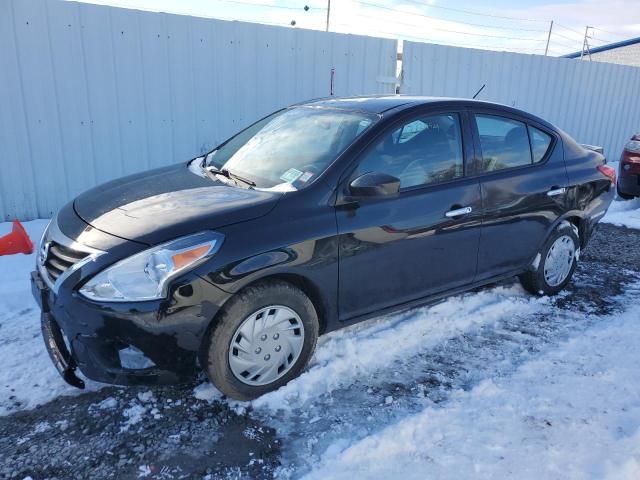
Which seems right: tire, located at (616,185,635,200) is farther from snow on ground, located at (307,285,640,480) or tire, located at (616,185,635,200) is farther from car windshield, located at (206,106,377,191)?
car windshield, located at (206,106,377,191)

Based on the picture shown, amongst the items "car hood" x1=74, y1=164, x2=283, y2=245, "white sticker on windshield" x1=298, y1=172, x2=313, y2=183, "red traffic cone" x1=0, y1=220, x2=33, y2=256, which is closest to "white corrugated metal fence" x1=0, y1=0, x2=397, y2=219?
"red traffic cone" x1=0, y1=220, x2=33, y2=256

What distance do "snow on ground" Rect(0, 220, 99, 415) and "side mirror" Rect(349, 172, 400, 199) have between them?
1.98 meters

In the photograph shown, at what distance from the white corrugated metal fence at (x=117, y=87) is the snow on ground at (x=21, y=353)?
5.57 ft

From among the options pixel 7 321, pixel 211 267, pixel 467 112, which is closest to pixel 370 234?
pixel 211 267

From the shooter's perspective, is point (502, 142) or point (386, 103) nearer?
point (386, 103)

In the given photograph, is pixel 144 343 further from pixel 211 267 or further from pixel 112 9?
pixel 112 9

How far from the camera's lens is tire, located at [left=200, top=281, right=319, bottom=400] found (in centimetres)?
273

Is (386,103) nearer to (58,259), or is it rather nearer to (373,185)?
(373,185)

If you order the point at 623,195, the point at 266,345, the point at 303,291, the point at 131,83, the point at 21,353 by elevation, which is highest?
the point at 131,83

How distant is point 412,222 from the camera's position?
10.9ft

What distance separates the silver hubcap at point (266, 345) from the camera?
281 centimetres

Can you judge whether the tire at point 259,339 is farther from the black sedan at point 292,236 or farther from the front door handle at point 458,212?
the front door handle at point 458,212

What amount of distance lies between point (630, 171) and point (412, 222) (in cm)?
607

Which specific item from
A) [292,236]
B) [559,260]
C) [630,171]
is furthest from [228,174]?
[630,171]
